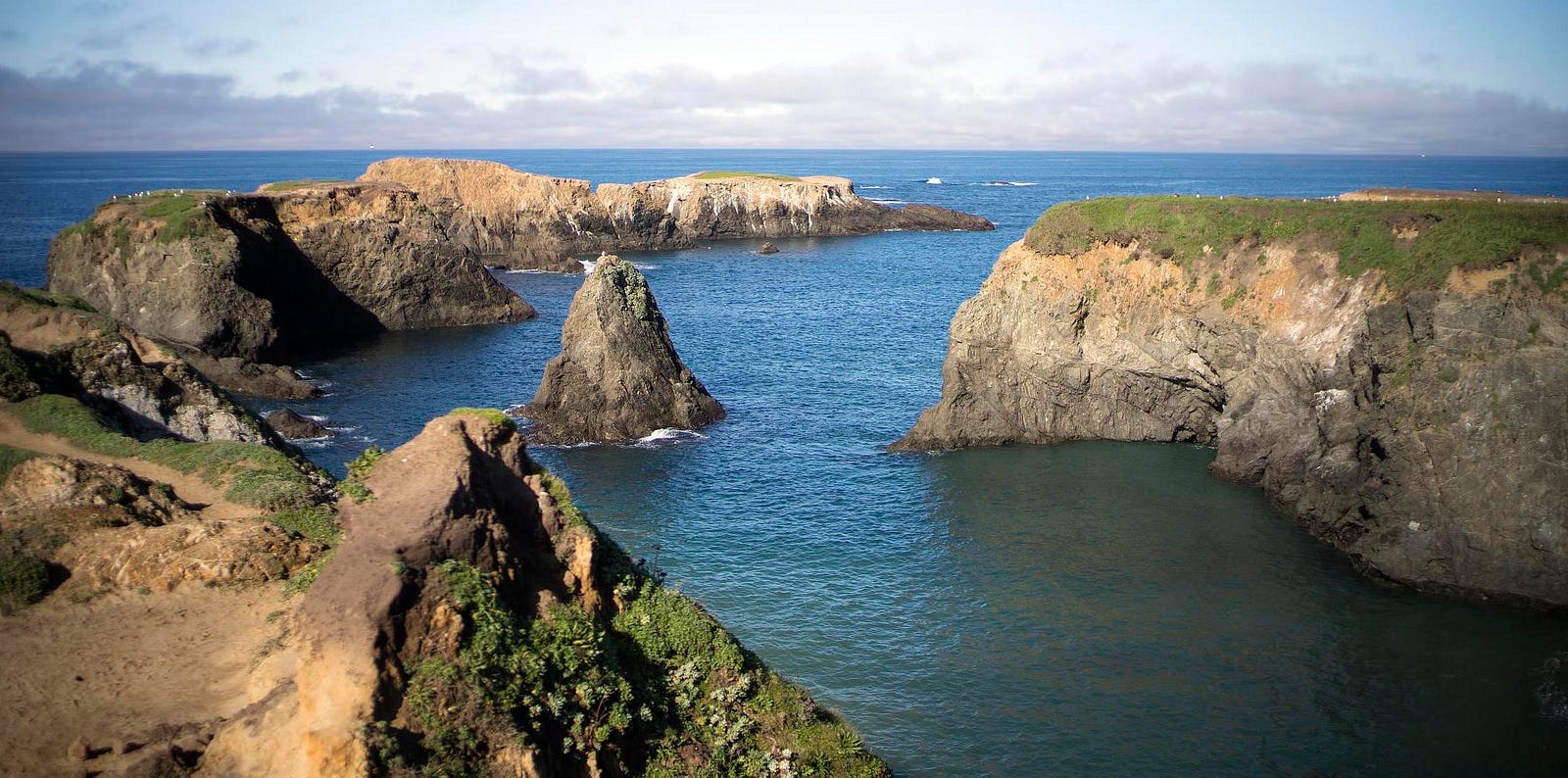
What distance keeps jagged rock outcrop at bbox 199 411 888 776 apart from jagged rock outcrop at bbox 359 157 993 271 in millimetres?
98753

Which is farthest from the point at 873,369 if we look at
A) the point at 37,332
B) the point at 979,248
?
the point at 979,248

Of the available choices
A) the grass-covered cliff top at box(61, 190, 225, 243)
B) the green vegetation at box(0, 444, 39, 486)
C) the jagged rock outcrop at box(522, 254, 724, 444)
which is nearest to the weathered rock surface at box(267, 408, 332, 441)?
the jagged rock outcrop at box(522, 254, 724, 444)

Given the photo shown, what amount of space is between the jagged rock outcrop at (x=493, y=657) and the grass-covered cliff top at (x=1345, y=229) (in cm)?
3206

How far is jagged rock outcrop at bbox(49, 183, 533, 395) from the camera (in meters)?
64.2

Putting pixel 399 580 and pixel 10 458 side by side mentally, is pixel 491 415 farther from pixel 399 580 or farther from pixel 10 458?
pixel 10 458

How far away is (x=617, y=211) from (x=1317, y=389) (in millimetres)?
108419

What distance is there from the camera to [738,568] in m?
36.0

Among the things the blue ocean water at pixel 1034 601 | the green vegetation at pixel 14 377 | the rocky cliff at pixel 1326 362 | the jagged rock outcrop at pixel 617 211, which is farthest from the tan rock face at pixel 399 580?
the jagged rock outcrop at pixel 617 211

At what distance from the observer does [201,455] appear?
88.2 ft

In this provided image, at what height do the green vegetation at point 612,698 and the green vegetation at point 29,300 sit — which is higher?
the green vegetation at point 29,300

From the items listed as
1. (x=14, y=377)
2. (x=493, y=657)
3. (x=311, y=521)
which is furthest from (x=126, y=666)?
(x=14, y=377)

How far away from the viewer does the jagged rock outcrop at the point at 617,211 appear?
123 m

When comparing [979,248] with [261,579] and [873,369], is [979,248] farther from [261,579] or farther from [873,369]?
[261,579]

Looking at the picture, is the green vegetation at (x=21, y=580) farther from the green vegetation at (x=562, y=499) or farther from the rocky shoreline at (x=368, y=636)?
the green vegetation at (x=562, y=499)
